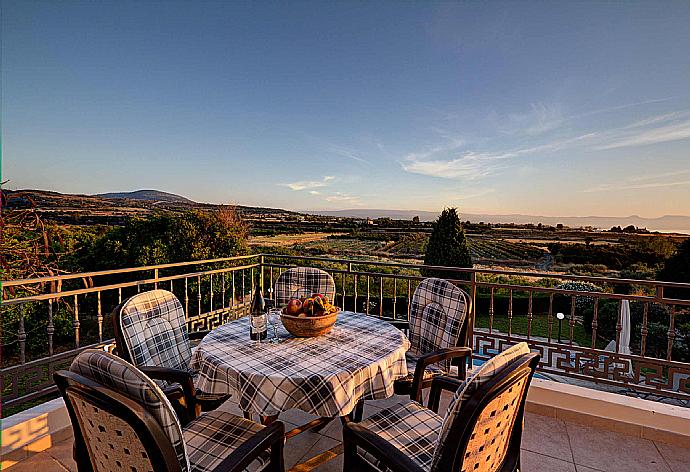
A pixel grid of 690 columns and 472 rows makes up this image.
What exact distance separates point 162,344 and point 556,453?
255 centimetres

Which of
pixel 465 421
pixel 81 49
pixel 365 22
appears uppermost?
pixel 365 22

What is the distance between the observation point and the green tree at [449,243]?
7582mm

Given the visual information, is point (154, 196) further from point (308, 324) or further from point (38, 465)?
point (308, 324)

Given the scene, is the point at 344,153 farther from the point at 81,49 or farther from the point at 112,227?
the point at 112,227

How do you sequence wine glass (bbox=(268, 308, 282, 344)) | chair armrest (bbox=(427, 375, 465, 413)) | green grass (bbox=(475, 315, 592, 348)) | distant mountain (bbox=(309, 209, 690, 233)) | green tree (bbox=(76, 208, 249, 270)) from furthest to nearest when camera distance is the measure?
green grass (bbox=(475, 315, 592, 348)), green tree (bbox=(76, 208, 249, 270)), distant mountain (bbox=(309, 209, 690, 233)), wine glass (bbox=(268, 308, 282, 344)), chair armrest (bbox=(427, 375, 465, 413))

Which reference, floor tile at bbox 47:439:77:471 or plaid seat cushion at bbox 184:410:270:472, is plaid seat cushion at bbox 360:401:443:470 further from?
floor tile at bbox 47:439:77:471

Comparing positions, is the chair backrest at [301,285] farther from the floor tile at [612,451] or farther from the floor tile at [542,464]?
the floor tile at [612,451]

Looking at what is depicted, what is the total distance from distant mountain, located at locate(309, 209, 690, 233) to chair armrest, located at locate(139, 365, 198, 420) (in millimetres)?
6393

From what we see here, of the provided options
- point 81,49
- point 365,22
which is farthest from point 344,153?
point 81,49

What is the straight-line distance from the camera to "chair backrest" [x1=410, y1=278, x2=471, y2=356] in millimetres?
2271

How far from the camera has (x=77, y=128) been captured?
6.02m

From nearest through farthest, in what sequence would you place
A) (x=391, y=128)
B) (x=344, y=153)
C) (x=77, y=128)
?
1. (x=77, y=128)
2. (x=391, y=128)
3. (x=344, y=153)

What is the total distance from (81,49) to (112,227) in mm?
4549

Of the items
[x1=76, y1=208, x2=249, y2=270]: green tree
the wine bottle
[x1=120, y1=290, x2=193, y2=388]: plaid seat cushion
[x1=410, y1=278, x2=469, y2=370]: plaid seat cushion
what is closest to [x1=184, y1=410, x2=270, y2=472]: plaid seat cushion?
the wine bottle
